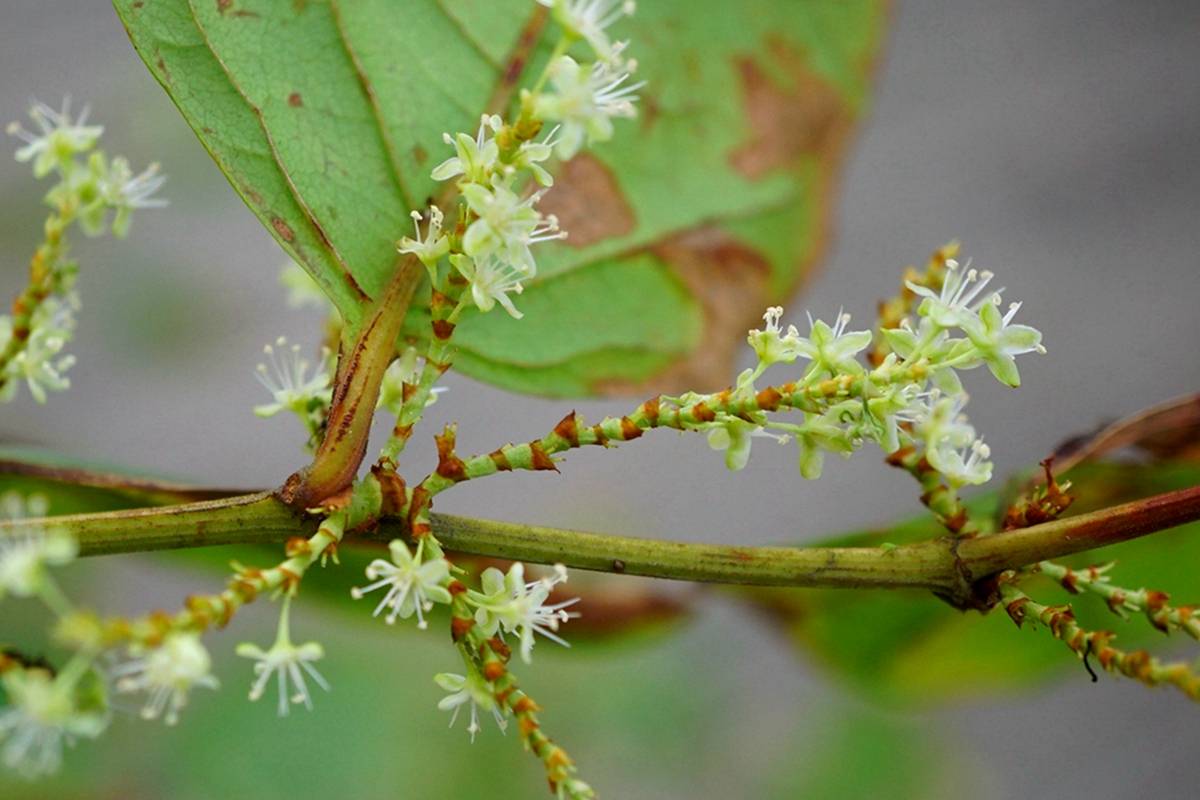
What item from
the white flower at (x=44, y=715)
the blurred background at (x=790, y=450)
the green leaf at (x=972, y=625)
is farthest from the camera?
the blurred background at (x=790, y=450)

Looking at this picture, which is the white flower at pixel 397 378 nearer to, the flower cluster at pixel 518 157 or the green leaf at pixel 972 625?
the flower cluster at pixel 518 157

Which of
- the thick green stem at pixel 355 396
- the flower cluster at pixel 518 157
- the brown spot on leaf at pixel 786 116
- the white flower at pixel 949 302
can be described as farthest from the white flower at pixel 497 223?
the brown spot on leaf at pixel 786 116

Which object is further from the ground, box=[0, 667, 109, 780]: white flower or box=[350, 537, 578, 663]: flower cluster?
box=[350, 537, 578, 663]: flower cluster

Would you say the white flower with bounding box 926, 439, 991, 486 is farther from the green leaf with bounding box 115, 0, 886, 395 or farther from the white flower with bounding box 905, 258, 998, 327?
the green leaf with bounding box 115, 0, 886, 395

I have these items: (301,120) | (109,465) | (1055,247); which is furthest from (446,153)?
(1055,247)

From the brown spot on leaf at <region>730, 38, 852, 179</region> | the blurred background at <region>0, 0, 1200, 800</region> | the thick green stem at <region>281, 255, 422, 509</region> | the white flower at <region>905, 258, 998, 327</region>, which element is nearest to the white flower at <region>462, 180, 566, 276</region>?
the thick green stem at <region>281, 255, 422, 509</region>

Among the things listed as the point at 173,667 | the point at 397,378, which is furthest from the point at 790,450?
the point at 173,667

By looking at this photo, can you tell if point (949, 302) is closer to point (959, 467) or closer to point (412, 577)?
point (959, 467)
